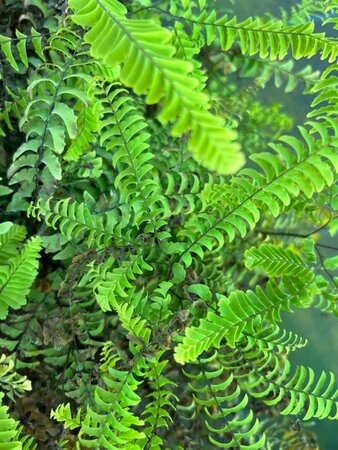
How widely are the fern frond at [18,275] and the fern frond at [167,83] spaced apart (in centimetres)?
47

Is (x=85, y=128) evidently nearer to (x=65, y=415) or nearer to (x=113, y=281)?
(x=113, y=281)

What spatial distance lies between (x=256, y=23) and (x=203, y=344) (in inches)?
23.3

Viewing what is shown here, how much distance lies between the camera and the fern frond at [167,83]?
499 mm

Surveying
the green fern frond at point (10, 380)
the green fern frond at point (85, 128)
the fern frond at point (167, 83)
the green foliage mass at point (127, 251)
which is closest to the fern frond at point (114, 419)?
the green foliage mass at point (127, 251)

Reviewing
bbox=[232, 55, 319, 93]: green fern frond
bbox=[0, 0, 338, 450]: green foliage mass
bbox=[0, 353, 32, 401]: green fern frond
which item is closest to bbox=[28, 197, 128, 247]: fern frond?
bbox=[0, 0, 338, 450]: green foliage mass

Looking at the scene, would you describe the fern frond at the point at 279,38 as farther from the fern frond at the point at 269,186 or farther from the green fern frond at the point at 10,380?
the green fern frond at the point at 10,380

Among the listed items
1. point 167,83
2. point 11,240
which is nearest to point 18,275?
point 11,240

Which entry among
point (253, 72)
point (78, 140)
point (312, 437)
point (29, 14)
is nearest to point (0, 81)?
point (29, 14)

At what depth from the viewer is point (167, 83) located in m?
0.51

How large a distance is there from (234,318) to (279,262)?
0.14m

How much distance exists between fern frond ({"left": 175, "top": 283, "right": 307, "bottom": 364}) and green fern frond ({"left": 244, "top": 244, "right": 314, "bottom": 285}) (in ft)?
0.10

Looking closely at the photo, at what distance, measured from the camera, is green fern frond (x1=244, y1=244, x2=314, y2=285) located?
3.12 feet

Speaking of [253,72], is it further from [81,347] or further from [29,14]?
[81,347]

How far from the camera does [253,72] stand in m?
1.51
